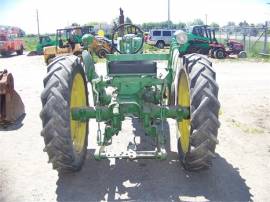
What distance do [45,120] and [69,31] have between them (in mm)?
20084

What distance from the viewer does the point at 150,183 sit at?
5051 millimetres

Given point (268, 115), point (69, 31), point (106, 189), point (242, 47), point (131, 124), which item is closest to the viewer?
point (106, 189)

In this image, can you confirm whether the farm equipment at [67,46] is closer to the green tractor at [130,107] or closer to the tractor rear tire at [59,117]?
the green tractor at [130,107]

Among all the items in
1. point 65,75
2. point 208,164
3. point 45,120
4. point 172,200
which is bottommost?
point 172,200

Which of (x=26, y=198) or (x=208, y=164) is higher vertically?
(x=208, y=164)

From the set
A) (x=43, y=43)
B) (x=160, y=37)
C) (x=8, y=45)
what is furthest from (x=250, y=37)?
(x=8, y=45)

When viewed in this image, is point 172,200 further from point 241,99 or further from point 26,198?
point 241,99

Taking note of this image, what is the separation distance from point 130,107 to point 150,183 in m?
1.08

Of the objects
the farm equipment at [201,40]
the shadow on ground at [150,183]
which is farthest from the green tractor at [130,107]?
the farm equipment at [201,40]

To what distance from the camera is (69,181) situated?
514cm

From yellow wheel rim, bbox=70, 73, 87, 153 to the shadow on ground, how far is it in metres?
0.38

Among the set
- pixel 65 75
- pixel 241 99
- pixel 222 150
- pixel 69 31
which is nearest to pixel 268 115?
pixel 241 99

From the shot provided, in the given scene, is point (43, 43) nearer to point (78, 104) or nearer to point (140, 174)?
point (78, 104)

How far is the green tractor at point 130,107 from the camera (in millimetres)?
4660
